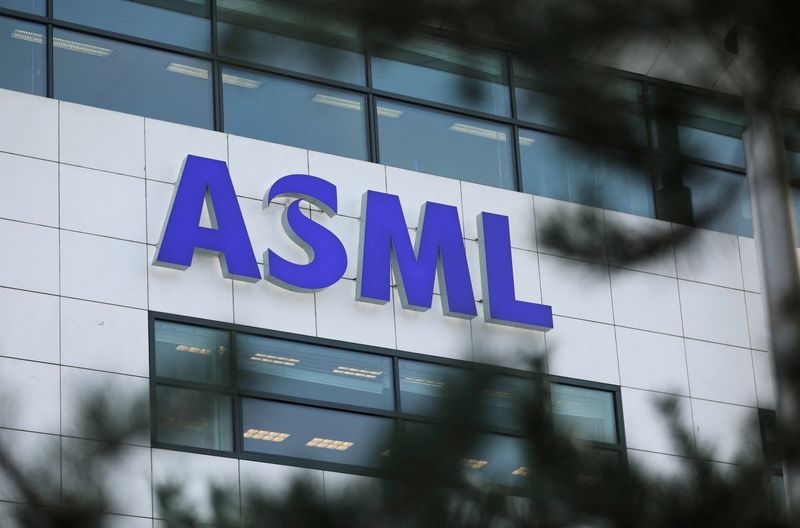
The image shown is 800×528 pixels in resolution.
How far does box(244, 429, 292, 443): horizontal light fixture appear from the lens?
60.7ft

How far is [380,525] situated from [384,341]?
11.5 meters

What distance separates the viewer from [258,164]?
64.3ft

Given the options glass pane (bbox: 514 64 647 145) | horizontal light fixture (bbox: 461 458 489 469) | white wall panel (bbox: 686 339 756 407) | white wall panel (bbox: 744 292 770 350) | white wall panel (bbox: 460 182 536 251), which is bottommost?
horizontal light fixture (bbox: 461 458 489 469)

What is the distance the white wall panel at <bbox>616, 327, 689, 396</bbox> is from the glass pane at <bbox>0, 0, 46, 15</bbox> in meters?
7.36

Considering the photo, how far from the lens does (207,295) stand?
18672 millimetres

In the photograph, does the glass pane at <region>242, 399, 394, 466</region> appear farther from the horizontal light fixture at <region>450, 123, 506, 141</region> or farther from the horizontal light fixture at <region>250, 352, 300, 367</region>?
the horizontal light fixture at <region>450, 123, 506, 141</region>

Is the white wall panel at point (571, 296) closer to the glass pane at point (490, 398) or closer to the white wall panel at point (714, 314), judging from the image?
the white wall panel at point (714, 314)

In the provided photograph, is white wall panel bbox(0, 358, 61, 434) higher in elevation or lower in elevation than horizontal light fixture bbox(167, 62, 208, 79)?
lower

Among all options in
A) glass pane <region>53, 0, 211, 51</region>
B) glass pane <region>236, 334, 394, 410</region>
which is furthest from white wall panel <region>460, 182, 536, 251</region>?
glass pane <region>53, 0, 211, 51</region>

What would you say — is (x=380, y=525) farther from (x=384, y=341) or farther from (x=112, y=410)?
(x=384, y=341)

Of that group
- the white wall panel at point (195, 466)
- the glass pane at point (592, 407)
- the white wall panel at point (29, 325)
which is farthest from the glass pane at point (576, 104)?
the glass pane at point (592, 407)

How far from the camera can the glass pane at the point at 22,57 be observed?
18703 millimetres

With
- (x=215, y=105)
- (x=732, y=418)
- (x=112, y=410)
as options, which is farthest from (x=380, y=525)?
(x=732, y=418)

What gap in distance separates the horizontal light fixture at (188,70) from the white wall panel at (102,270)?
233 centimetres
